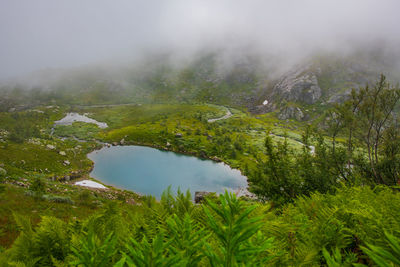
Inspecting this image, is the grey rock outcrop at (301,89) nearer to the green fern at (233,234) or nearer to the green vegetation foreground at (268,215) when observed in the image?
the green vegetation foreground at (268,215)

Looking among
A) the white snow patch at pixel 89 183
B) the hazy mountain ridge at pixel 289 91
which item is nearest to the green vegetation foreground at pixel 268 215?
the white snow patch at pixel 89 183

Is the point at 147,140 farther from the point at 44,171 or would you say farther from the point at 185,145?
the point at 44,171

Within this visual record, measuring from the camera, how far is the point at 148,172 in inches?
2140

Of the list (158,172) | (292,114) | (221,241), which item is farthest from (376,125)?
(292,114)

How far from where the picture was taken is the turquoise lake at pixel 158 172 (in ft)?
154

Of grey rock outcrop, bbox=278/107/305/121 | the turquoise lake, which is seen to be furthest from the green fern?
grey rock outcrop, bbox=278/107/305/121

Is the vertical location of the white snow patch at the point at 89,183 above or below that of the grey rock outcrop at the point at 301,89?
below

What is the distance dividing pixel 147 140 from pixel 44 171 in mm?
39406

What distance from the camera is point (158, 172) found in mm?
54625

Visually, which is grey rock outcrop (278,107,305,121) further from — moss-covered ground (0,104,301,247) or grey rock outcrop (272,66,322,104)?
grey rock outcrop (272,66,322,104)

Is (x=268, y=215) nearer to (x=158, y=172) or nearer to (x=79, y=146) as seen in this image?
(x=158, y=172)

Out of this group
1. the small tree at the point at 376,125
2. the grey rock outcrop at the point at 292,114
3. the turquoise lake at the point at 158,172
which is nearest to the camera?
the small tree at the point at 376,125

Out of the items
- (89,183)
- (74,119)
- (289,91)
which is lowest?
(89,183)

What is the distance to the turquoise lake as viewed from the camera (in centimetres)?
4697
